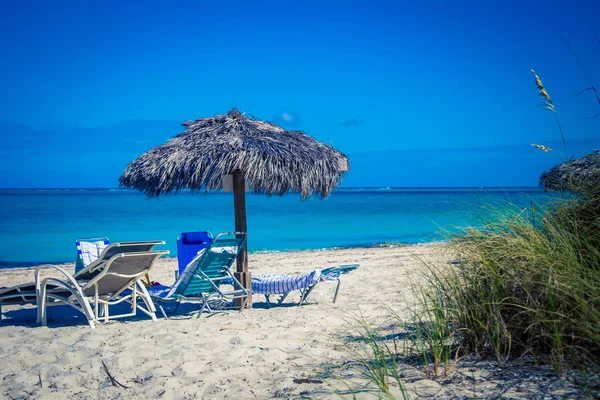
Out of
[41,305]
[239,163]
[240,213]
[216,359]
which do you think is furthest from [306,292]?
[41,305]

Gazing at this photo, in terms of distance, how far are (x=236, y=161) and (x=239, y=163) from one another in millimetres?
35

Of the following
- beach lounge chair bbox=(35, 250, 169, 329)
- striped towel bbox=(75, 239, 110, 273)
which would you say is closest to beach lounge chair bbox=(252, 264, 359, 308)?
beach lounge chair bbox=(35, 250, 169, 329)

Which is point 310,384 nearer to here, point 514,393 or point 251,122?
point 514,393

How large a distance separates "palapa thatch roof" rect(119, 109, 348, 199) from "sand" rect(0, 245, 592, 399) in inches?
50.6

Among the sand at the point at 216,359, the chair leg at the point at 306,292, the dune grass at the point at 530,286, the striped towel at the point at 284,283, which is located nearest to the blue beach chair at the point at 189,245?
the striped towel at the point at 284,283

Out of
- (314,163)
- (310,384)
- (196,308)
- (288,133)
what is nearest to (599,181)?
(310,384)

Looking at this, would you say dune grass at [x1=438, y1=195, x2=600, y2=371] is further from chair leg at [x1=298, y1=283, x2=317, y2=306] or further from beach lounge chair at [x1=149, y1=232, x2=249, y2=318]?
chair leg at [x1=298, y1=283, x2=317, y2=306]

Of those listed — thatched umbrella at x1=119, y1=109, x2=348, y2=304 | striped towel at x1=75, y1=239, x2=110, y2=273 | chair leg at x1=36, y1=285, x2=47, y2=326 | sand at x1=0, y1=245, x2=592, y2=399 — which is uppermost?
thatched umbrella at x1=119, y1=109, x2=348, y2=304

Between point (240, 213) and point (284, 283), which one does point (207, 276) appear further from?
point (284, 283)

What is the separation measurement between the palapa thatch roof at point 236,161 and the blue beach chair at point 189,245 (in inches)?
35.0

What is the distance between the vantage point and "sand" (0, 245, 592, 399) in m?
2.77

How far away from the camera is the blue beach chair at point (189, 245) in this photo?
6.46 m

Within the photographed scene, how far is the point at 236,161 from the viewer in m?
5.37

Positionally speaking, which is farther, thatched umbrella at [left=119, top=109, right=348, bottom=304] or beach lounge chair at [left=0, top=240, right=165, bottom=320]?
thatched umbrella at [left=119, top=109, right=348, bottom=304]
